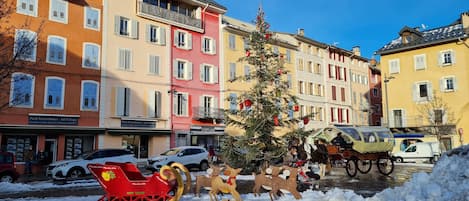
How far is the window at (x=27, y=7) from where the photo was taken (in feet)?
79.4

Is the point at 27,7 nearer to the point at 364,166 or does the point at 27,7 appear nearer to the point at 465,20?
the point at 364,166

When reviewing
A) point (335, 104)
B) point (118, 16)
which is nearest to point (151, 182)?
point (118, 16)

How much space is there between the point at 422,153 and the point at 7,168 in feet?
94.0

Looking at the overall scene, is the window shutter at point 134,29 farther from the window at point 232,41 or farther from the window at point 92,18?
the window at point 232,41

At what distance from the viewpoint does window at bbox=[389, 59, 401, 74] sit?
139 ft

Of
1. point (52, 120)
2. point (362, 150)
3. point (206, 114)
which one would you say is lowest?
point (362, 150)

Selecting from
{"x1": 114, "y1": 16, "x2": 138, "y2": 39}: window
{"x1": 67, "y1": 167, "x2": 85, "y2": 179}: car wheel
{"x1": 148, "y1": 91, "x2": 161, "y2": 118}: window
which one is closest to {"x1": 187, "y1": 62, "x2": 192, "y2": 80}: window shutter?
{"x1": 148, "y1": 91, "x2": 161, "y2": 118}: window

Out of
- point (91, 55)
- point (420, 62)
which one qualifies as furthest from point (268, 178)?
point (420, 62)

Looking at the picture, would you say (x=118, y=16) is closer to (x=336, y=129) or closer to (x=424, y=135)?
(x=336, y=129)

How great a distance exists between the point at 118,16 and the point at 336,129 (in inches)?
736

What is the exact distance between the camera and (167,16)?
1251 inches

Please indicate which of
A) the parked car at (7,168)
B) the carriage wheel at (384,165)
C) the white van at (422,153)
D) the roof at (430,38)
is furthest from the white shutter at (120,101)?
the roof at (430,38)

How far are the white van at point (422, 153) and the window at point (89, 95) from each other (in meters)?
23.2

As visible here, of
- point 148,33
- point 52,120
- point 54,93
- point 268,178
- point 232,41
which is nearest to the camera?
point 268,178
